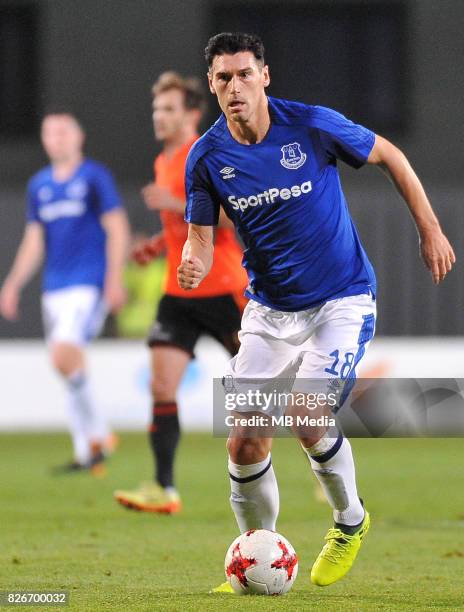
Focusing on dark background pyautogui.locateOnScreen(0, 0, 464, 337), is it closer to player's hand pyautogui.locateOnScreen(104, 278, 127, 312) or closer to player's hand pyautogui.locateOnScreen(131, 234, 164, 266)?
player's hand pyautogui.locateOnScreen(104, 278, 127, 312)

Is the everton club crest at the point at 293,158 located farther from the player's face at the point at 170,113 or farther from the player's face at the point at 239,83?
the player's face at the point at 170,113

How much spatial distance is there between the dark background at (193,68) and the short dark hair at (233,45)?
486 inches

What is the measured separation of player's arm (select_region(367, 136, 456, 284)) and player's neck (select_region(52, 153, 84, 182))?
19.4 feet

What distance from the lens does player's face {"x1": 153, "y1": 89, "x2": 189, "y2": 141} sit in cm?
868

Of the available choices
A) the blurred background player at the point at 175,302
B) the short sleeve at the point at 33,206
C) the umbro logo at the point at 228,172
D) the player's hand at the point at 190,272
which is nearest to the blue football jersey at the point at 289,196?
the umbro logo at the point at 228,172

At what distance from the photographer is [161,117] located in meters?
8.70

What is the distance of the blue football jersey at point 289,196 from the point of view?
5.87m

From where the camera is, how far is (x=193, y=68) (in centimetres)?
1873

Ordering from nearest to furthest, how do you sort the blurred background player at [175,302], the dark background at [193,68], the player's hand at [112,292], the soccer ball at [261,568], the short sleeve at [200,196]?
the soccer ball at [261,568] → the short sleeve at [200,196] → the blurred background player at [175,302] → the player's hand at [112,292] → the dark background at [193,68]

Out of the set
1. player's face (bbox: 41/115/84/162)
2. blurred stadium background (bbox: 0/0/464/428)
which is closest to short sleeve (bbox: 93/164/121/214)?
player's face (bbox: 41/115/84/162)

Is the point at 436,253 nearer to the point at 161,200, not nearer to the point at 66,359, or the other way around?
the point at 161,200

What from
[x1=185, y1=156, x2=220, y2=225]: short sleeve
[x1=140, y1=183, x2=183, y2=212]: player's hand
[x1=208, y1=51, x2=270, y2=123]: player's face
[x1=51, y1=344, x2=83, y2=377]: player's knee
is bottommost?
[x1=51, y1=344, x2=83, y2=377]: player's knee

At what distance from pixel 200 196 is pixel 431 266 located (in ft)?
3.28

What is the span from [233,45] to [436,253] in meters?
1.17
